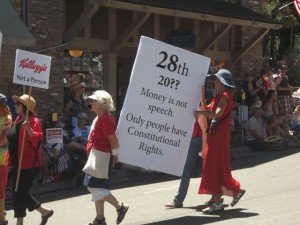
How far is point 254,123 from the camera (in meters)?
18.1

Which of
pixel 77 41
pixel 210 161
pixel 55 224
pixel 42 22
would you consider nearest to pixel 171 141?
pixel 210 161

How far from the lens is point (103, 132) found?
8.62m

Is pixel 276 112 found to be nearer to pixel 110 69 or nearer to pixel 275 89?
pixel 275 89

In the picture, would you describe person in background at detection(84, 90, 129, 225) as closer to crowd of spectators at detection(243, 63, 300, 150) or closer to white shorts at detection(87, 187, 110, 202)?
white shorts at detection(87, 187, 110, 202)

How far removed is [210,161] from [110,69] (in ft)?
28.7

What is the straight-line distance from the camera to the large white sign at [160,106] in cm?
902

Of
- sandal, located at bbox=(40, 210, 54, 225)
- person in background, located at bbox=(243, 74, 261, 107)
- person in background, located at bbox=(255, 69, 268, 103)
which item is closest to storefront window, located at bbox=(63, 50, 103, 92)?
person in background, located at bbox=(243, 74, 261, 107)

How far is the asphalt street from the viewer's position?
9320mm

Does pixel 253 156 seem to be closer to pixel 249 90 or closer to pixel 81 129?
pixel 249 90

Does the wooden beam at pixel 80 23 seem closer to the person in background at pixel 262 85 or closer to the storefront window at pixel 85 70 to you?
the storefront window at pixel 85 70

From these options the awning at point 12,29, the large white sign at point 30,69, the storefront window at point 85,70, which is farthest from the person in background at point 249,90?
the large white sign at point 30,69

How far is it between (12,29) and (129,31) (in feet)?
13.4

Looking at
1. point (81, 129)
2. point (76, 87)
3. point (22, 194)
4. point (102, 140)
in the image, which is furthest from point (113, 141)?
point (76, 87)

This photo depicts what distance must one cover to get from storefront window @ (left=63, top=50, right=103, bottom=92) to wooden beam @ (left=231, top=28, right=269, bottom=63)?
5.28 meters
